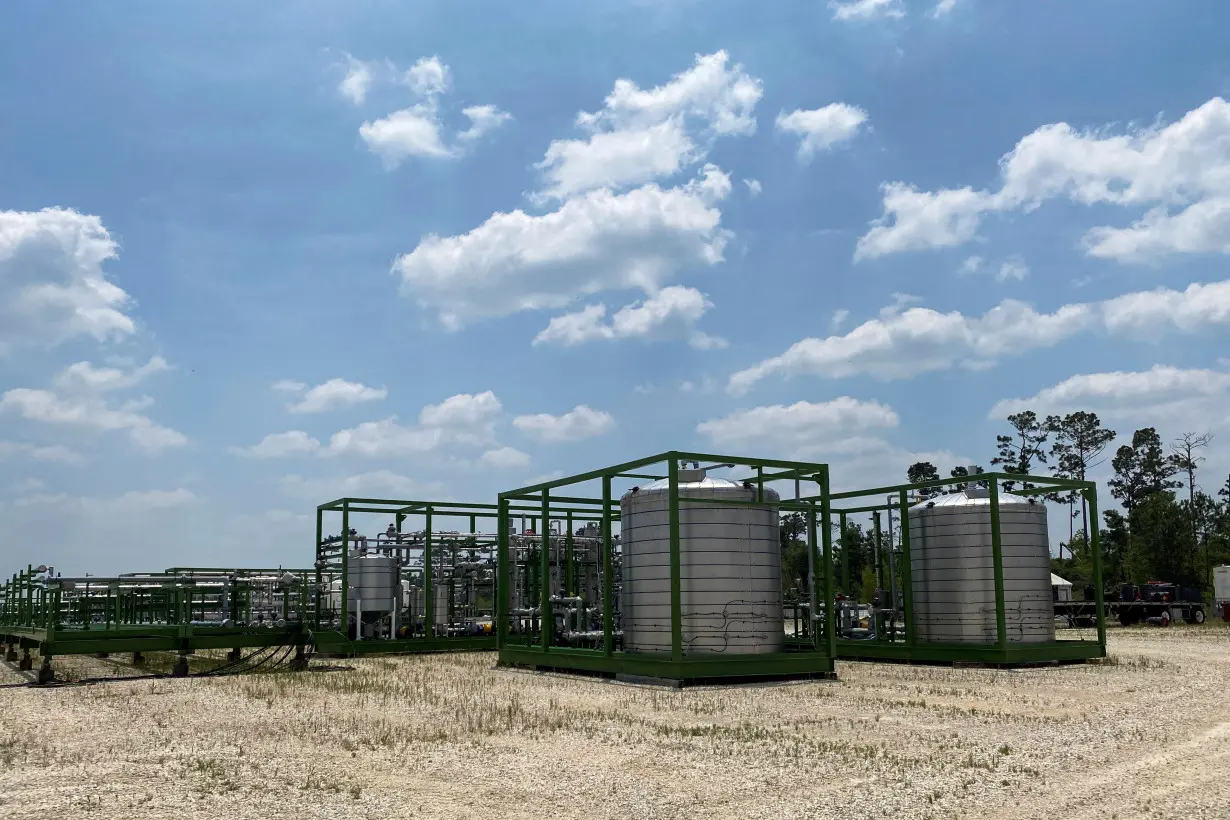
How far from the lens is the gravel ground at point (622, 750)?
940 cm

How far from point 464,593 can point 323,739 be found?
19380mm

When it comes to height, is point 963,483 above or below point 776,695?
above

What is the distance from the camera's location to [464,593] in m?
32.3

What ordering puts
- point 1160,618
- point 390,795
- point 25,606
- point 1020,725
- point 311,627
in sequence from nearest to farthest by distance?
point 390,795, point 1020,725, point 311,627, point 25,606, point 1160,618

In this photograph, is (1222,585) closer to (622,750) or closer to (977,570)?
(977,570)

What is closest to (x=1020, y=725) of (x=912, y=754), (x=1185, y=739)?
(x=1185, y=739)

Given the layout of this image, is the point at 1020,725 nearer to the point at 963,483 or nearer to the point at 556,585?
the point at 963,483

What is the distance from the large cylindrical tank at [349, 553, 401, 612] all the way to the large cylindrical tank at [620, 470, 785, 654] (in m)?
11.5

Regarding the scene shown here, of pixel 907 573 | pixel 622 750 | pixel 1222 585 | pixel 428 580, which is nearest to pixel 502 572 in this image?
pixel 428 580

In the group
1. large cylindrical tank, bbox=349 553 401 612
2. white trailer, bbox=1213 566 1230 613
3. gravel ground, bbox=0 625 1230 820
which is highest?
large cylindrical tank, bbox=349 553 401 612

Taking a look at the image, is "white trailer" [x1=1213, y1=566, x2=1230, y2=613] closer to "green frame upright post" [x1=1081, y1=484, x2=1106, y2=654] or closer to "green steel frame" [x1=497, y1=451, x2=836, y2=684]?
"green frame upright post" [x1=1081, y1=484, x2=1106, y2=654]

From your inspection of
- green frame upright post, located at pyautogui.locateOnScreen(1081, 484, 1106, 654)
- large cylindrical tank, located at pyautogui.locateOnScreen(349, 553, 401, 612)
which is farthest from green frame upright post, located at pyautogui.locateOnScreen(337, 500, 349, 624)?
green frame upright post, located at pyautogui.locateOnScreen(1081, 484, 1106, 654)

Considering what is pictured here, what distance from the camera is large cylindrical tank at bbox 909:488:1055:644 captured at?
24188 mm

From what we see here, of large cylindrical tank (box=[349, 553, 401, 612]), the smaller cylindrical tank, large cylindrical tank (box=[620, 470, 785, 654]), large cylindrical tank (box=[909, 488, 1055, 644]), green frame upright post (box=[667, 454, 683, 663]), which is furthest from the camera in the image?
the smaller cylindrical tank
